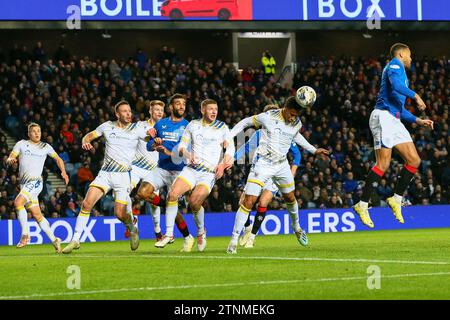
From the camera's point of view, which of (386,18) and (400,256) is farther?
(386,18)

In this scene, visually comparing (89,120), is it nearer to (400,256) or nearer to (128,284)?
(400,256)

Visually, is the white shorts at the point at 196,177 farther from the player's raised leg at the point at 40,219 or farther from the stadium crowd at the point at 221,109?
the stadium crowd at the point at 221,109

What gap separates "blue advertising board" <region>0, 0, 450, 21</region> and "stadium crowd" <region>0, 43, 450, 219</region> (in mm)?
2488

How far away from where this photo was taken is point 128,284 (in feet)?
33.9

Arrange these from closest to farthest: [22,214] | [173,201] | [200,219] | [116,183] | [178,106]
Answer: [173,201]
[200,219]
[178,106]
[116,183]
[22,214]

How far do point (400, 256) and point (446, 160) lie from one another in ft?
58.9

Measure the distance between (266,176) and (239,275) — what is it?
4201 mm

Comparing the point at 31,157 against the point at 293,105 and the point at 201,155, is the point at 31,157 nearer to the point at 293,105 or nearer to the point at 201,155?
the point at 201,155

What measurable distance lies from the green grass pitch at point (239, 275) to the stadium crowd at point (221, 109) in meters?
11.8

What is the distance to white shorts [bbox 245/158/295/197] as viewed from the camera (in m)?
14.9

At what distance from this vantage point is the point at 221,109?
3102cm

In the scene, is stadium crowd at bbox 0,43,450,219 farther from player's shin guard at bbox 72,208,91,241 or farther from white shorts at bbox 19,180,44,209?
player's shin guard at bbox 72,208,91,241

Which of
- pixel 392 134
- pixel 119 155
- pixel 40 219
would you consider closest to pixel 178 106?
pixel 119 155
